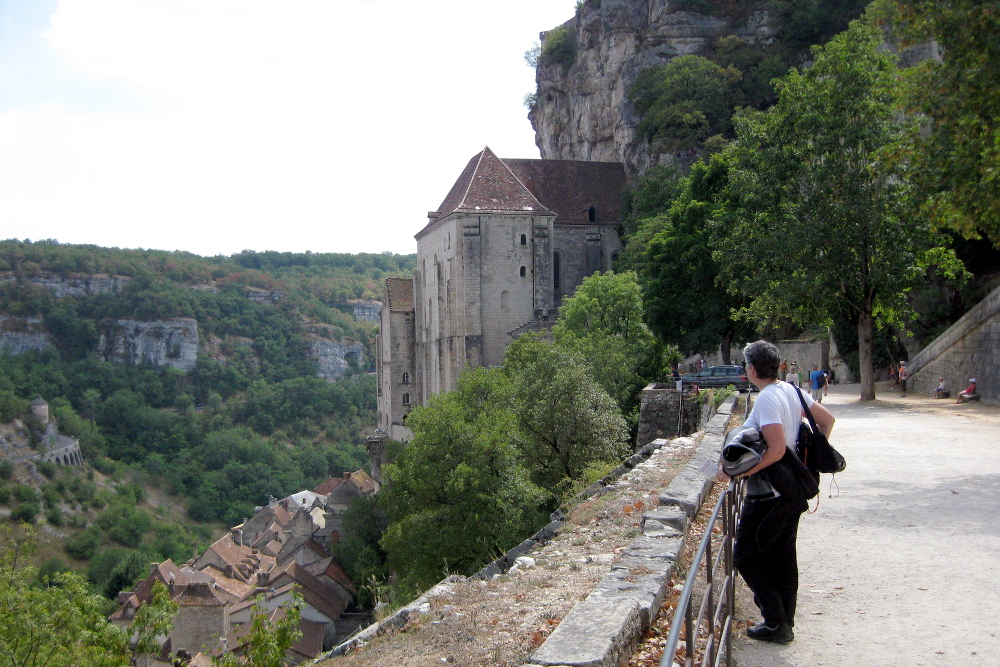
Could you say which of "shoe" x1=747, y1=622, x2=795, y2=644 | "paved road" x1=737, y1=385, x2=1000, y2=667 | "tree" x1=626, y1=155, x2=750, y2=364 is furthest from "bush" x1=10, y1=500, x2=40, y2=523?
"shoe" x1=747, y1=622, x2=795, y2=644

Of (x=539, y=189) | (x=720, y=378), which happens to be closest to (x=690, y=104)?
(x=539, y=189)

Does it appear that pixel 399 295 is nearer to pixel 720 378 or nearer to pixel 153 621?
pixel 720 378

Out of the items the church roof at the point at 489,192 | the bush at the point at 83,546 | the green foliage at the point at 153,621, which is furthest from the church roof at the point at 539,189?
the bush at the point at 83,546

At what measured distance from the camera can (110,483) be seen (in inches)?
3494

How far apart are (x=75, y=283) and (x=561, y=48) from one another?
96480 millimetres

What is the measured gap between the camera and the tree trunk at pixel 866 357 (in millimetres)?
21609

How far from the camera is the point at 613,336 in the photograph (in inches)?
1261

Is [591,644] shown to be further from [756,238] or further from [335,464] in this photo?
[335,464]

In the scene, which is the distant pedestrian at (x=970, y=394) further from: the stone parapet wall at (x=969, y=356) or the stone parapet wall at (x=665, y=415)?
the stone parapet wall at (x=665, y=415)

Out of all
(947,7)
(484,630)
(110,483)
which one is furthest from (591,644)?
(110,483)

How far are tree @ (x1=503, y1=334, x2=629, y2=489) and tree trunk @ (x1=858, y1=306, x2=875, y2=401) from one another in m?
6.34

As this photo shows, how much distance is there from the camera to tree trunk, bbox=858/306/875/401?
21609 millimetres

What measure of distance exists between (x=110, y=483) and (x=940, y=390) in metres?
86.0

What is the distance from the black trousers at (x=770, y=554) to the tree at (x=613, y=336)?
72.3ft
